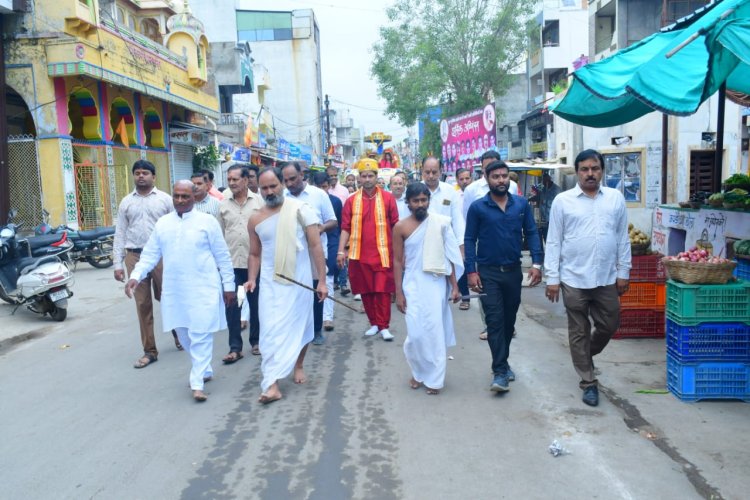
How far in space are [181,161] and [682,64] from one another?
21.5m

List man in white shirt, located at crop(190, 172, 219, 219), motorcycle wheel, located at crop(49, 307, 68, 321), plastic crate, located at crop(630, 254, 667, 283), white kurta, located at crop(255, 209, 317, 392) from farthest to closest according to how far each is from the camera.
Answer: motorcycle wheel, located at crop(49, 307, 68, 321)
man in white shirt, located at crop(190, 172, 219, 219)
plastic crate, located at crop(630, 254, 667, 283)
white kurta, located at crop(255, 209, 317, 392)

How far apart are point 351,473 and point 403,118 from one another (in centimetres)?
3401

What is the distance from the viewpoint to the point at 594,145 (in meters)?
23.3

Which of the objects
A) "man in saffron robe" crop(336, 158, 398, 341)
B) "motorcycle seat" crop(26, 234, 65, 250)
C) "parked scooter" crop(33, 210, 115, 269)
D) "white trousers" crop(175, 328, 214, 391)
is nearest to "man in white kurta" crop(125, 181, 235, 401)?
"white trousers" crop(175, 328, 214, 391)

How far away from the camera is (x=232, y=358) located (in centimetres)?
650

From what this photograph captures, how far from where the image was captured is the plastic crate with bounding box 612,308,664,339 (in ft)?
22.7

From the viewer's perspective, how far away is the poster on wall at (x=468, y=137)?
53.4 feet

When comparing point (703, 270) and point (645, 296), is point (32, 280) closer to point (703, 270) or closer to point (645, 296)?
point (645, 296)

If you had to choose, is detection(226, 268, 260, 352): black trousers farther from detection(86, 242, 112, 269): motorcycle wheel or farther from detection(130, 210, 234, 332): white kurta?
detection(86, 242, 112, 269): motorcycle wheel

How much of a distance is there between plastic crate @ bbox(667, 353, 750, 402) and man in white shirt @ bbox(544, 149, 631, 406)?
0.63 m

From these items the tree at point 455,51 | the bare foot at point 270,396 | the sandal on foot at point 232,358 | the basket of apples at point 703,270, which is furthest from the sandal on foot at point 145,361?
the tree at point 455,51

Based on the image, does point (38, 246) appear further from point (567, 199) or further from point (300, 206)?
point (567, 199)

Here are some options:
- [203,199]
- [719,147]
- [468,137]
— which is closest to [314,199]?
[203,199]

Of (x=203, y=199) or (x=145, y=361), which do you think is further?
(x=203, y=199)
